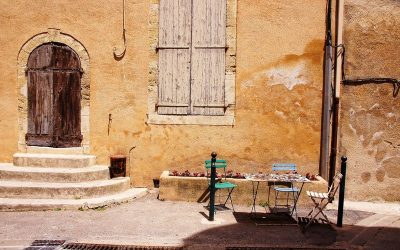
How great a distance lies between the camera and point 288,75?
293 inches

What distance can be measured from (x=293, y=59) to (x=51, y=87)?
5.22 meters

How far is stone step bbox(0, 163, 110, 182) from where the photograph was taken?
22.8 ft

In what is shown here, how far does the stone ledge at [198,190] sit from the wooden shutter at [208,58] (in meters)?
1.54

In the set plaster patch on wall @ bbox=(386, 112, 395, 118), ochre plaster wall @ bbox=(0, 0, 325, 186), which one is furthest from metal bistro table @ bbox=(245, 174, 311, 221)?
plaster patch on wall @ bbox=(386, 112, 395, 118)

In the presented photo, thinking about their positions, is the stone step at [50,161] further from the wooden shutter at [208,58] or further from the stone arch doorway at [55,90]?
the wooden shutter at [208,58]

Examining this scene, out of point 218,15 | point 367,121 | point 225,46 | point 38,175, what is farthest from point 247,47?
point 38,175

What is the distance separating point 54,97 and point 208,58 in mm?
3451

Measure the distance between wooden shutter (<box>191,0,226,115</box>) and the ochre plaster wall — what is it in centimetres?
37

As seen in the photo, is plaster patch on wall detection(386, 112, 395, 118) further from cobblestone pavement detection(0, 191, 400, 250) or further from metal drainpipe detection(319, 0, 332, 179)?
cobblestone pavement detection(0, 191, 400, 250)

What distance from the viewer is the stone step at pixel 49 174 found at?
273 inches

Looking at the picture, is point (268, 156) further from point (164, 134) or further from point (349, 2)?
point (349, 2)

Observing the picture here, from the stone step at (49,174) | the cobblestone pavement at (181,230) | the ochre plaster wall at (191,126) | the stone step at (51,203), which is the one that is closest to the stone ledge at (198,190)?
the cobblestone pavement at (181,230)

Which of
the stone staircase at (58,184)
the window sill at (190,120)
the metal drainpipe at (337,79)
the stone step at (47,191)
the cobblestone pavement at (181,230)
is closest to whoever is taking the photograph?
the cobblestone pavement at (181,230)

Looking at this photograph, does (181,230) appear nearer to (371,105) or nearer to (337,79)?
(337,79)
